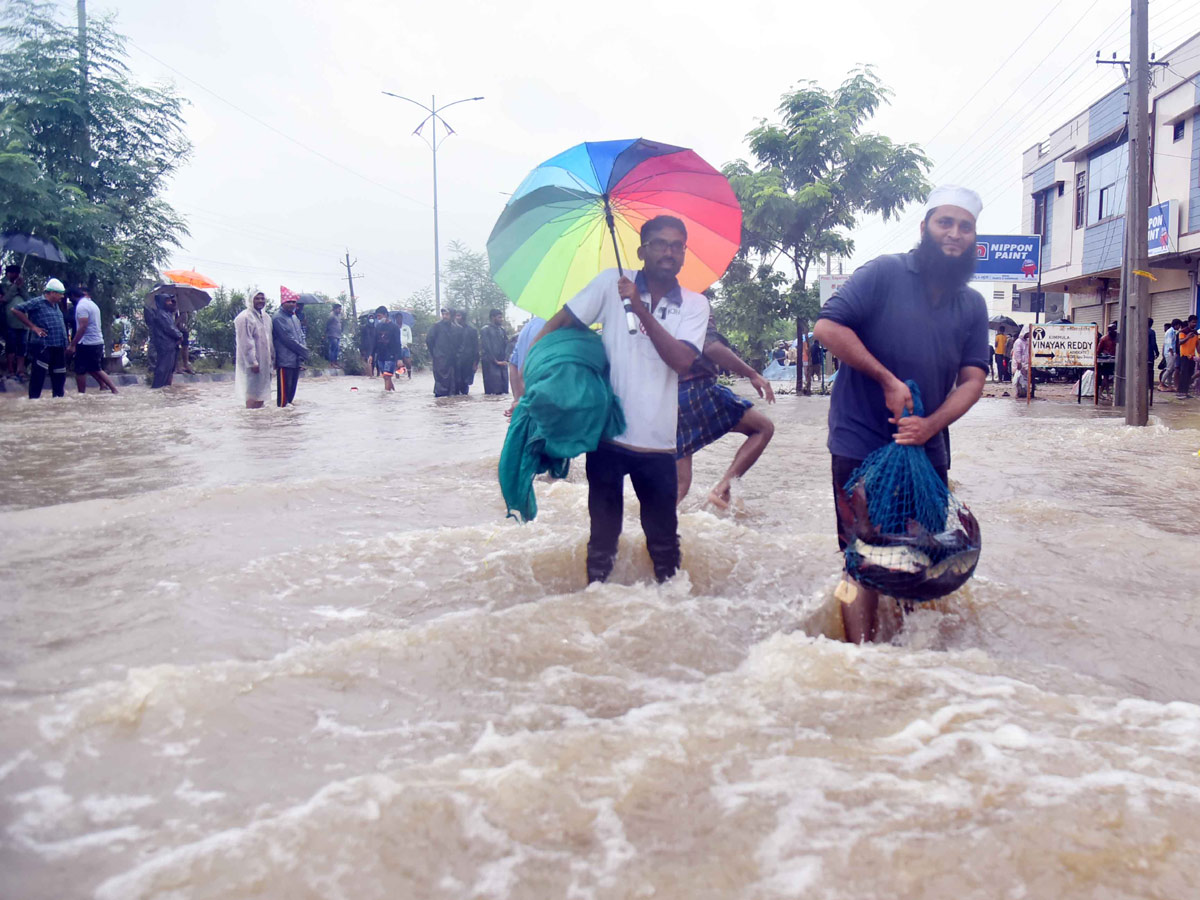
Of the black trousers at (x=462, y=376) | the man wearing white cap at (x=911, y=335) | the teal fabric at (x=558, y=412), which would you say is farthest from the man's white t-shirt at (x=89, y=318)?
Result: the man wearing white cap at (x=911, y=335)

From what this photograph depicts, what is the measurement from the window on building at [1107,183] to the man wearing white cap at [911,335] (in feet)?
81.1

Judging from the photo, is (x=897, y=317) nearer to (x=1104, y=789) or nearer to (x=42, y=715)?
(x=1104, y=789)

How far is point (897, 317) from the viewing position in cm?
327

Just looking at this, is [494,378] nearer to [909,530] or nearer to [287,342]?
[287,342]

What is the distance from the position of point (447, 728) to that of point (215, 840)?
2.47ft

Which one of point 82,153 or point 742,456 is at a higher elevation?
point 82,153

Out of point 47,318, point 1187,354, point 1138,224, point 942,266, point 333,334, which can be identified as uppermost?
point 1138,224

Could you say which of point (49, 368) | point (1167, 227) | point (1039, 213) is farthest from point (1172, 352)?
point (49, 368)

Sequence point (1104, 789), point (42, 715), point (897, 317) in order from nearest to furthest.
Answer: point (1104, 789) → point (42, 715) → point (897, 317)

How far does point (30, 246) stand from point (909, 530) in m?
17.0

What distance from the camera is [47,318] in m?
13.6

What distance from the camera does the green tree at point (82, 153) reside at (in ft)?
53.7

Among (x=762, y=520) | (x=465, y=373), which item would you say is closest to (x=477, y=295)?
(x=465, y=373)

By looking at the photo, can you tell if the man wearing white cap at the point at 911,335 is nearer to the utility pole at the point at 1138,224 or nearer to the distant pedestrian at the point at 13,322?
the utility pole at the point at 1138,224
